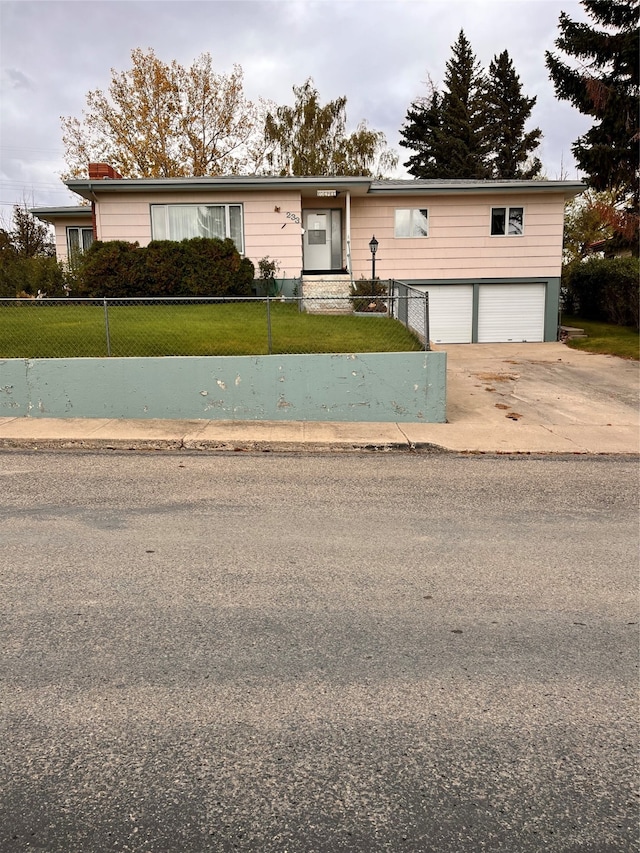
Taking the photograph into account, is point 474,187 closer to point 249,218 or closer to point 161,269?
point 249,218

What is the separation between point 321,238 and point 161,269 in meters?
6.10

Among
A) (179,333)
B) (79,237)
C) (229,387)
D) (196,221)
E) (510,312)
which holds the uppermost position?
(196,221)

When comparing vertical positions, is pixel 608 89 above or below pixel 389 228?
above

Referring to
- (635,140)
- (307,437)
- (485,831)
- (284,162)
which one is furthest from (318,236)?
(485,831)

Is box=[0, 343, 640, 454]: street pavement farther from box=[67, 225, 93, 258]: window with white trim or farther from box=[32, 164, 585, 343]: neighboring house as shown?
box=[67, 225, 93, 258]: window with white trim

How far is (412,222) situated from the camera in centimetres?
2195

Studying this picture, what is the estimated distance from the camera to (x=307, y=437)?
9.26 meters

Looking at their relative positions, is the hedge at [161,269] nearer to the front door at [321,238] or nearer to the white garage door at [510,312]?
the front door at [321,238]

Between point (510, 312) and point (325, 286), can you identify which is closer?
point (325, 286)

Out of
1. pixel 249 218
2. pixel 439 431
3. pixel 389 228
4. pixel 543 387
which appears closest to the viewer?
pixel 439 431

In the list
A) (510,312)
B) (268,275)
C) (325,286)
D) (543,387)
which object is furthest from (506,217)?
(543,387)

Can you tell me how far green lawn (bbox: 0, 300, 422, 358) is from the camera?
1091 cm

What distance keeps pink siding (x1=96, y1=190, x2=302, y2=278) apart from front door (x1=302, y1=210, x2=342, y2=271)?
150 cm

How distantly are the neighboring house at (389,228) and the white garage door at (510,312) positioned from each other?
35 mm
